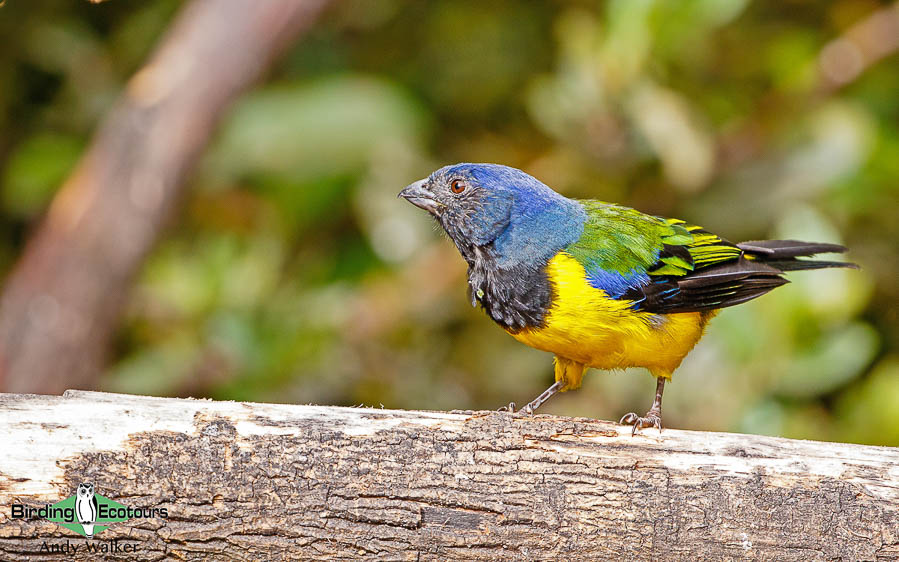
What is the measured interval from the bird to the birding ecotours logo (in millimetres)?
1489

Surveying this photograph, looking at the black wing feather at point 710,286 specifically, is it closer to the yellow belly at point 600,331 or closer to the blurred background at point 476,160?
the yellow belly at point 600,331

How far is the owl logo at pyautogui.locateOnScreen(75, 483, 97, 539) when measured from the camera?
2.81 m

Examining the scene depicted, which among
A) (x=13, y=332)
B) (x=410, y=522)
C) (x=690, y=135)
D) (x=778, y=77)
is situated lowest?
(x=410, y=522)

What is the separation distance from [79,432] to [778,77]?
5.23 meters

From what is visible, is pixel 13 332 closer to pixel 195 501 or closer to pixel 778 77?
pixel 195 501

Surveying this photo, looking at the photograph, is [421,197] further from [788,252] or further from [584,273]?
[788,252]

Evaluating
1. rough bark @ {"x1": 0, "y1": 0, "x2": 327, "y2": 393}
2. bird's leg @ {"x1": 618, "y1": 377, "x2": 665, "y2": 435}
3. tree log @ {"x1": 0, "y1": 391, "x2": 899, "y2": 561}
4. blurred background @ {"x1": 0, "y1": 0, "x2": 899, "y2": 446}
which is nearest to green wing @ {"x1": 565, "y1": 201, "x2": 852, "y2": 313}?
bird's leg @ {"x1": 618, "y1": 377, "x2": 665, "y2": 435}

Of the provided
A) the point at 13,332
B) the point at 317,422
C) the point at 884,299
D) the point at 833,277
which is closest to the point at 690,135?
the point at 833,277

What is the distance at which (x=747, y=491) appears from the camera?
297cm

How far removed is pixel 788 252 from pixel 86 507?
314 cm

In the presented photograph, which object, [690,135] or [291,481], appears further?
[690,135]

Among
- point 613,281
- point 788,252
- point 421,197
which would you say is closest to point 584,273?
point 613,281

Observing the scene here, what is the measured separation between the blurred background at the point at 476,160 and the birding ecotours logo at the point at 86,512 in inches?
111

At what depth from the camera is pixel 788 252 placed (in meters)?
4.29
